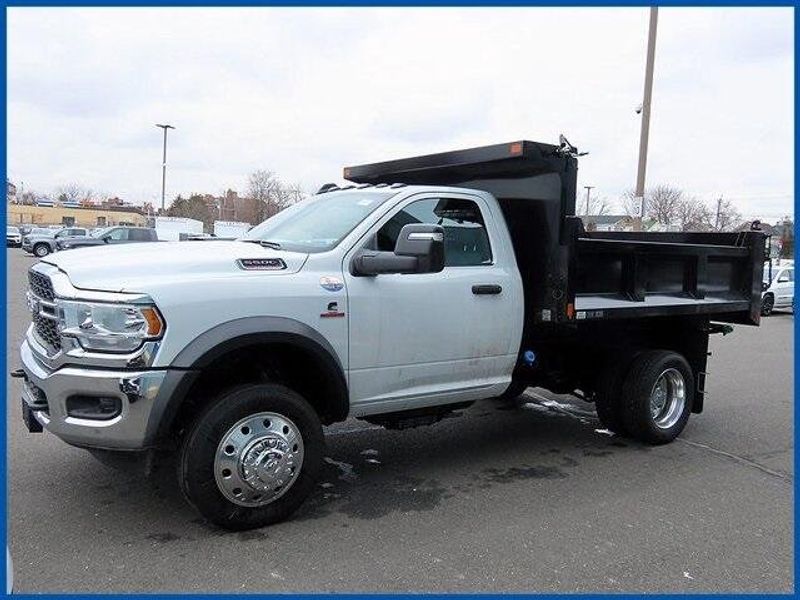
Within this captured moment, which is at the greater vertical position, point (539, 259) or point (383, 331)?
point (539, 259)

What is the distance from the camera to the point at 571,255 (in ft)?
16.7

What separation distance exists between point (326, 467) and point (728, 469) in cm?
316

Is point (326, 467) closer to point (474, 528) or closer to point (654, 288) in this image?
point (474, 528)

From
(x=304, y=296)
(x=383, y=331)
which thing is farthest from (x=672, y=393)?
(x=304, y=296)

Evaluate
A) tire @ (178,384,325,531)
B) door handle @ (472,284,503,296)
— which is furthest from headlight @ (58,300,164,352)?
door handle @ (472,284,503,296)

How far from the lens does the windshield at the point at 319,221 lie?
14.9 feet

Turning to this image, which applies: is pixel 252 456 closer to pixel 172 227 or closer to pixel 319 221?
pixel 319 221

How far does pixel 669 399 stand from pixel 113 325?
15.7 feet

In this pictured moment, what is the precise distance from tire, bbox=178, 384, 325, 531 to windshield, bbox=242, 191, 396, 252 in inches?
41.9

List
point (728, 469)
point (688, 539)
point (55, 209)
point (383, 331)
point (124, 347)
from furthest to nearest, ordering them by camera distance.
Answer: point (55, 209) < point (728, 469) < point (383, 331) < point (688, 539) < point (124, 347)

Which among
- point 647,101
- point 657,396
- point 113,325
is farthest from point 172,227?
point 113,325

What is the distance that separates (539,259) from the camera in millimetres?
5266

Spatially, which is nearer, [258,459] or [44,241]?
[258,459]

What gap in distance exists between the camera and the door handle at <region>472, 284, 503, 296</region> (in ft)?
15.9
